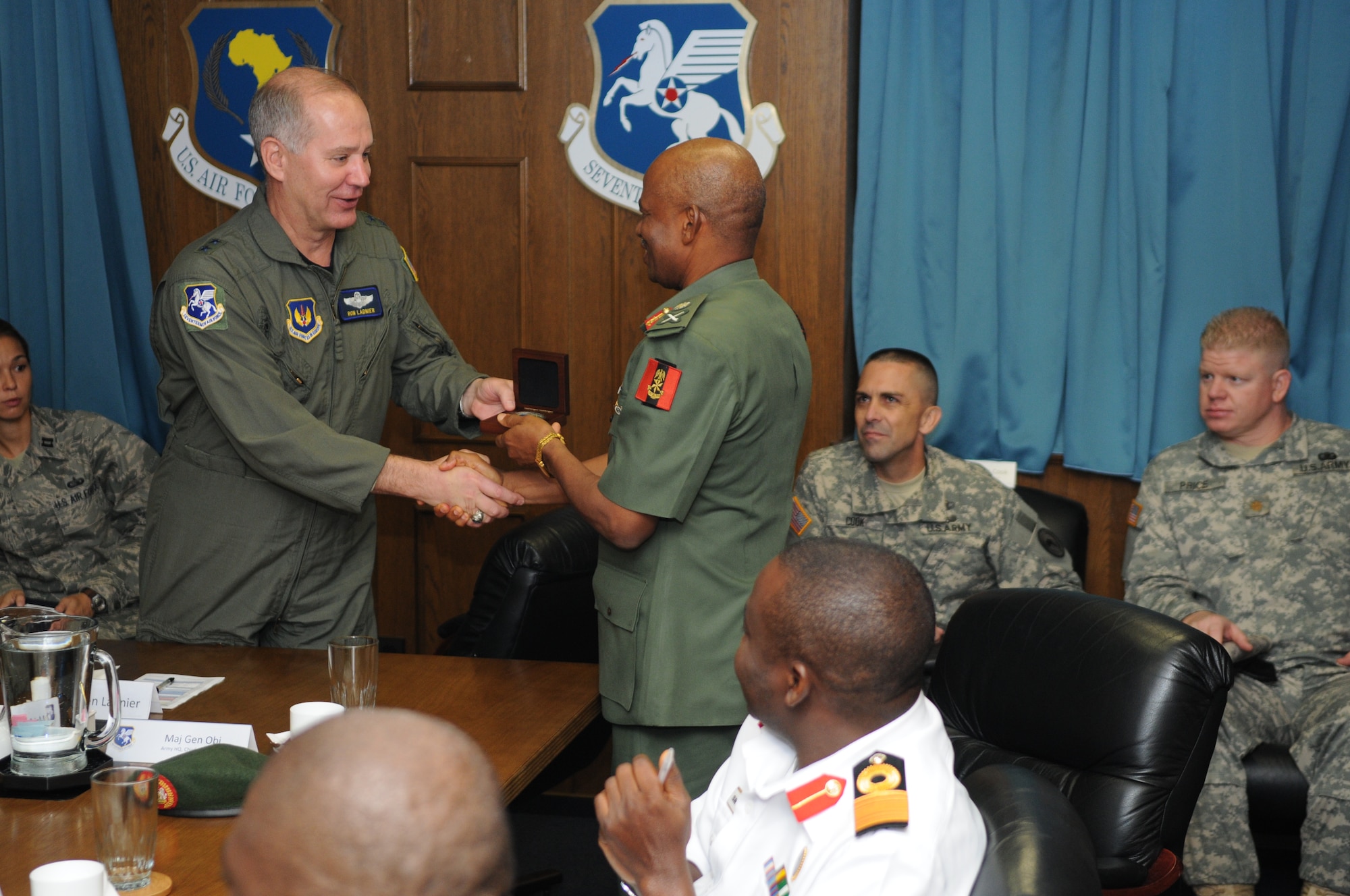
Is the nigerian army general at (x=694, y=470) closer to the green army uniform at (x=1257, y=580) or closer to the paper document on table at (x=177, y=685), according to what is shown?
the paper document on table at (x=177, y=685)

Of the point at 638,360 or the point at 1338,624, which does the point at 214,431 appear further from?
the point at 1338,624

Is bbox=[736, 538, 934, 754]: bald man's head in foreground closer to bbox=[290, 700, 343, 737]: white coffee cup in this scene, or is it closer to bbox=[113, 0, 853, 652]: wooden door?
bbox=[290, 700, 343, 737]: white coffee cup

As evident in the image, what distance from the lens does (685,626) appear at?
223cm

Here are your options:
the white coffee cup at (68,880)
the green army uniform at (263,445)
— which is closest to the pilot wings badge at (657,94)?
the green army uniform at (263,445)

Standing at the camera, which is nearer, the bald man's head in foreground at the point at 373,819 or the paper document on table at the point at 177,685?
the bald man's head in foreground at the point at 373,819

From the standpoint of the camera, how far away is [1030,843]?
1.21 metres

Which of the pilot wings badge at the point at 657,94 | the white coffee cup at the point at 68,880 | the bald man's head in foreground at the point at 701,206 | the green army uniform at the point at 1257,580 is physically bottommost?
the green army uniform at the point at 1257,580

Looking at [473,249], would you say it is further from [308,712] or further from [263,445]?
[308,712]

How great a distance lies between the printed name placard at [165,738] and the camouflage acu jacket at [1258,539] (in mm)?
2469

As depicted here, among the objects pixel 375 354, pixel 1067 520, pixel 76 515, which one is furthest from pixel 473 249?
pixel 1067 520

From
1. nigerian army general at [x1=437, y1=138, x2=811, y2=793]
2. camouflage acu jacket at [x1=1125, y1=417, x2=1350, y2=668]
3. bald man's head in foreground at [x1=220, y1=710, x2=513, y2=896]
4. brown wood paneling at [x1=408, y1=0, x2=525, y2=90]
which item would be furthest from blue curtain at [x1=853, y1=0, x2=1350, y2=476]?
bald man's head in foreground at [x1=220, y1=710, x2=513, y2=896]

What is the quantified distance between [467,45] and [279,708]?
8.06 feet

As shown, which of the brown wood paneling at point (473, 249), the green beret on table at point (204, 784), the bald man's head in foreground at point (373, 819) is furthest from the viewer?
the brown wood paneling at point (473, 249)

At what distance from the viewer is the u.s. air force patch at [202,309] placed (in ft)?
7.95
